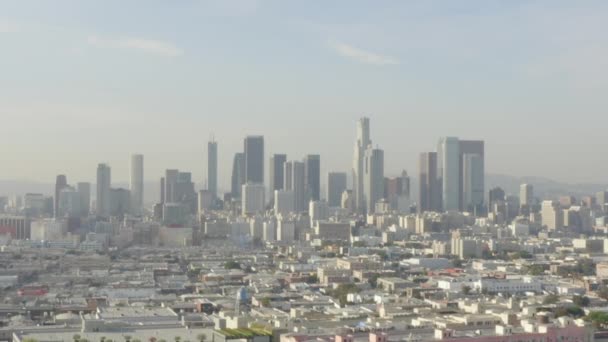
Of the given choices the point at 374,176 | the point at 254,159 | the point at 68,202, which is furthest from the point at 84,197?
the point at 374,176

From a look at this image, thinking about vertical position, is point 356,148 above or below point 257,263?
above

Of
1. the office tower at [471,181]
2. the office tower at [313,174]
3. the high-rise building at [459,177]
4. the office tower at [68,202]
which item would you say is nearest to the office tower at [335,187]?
the office tower at [313,174]

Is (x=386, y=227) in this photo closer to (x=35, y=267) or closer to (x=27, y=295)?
(x=35, y=267)

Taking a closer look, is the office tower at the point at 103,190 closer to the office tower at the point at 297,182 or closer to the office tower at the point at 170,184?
the office tower at the point at 170,184

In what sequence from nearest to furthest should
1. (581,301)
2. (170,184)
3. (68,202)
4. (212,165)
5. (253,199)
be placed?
(581,301)
(68,202)
(253,199)
(170,184)
(212,165)

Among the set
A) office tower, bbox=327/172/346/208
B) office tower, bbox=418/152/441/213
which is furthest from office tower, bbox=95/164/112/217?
office tower, bbox=418/152/441/213

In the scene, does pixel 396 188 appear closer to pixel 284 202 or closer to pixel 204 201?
pixel 284 202

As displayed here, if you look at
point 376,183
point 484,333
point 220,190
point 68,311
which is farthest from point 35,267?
point 220,190
